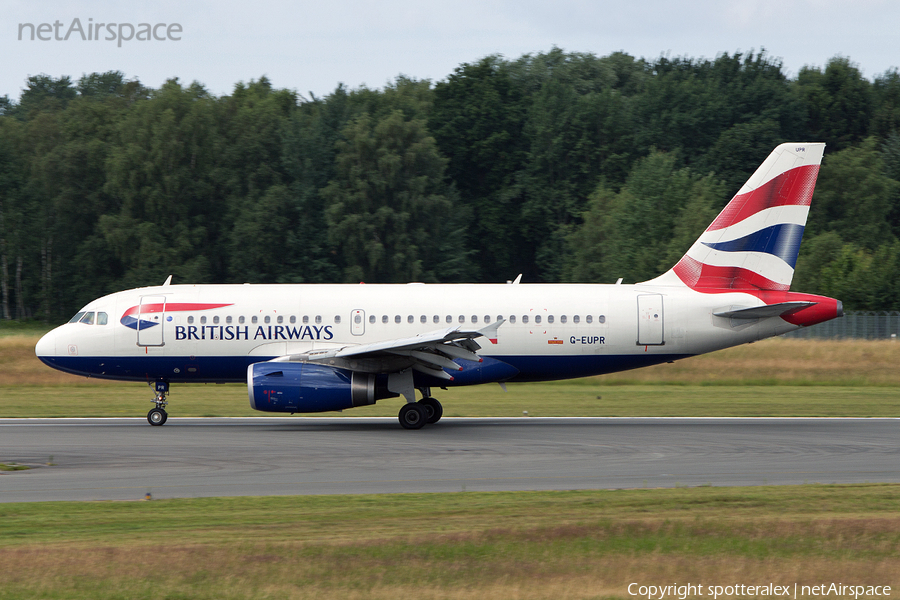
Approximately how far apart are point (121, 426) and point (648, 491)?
14.0 metres

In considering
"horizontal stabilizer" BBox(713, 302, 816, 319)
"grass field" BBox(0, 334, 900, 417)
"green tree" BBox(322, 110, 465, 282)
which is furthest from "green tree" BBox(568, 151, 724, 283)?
"horizontal stabilizer" BBox(713, 302, 816, 319)

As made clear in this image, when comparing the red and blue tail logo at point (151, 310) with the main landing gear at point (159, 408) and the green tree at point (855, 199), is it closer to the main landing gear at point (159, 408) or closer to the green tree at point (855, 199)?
the main landing gear at point (159, 408)

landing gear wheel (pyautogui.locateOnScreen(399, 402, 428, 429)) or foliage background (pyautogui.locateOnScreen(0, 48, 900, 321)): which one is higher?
foliage background (pyautogui.locateOnScreen(0, 48, 900, 321))

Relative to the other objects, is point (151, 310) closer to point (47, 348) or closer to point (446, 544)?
point (47, 348)

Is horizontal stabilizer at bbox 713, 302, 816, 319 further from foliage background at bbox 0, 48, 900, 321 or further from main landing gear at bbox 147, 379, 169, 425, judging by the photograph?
foliage background at bbox 0, 48, 900, 321

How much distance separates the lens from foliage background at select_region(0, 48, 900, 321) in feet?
209

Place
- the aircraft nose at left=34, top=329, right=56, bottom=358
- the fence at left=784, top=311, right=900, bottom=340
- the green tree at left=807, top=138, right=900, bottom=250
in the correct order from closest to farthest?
the aircraft nose at left=34, top=329, right=56, bottom=358, the fence at left=784, top=311, right=900, bottom=340, the green tree at left=807, top=138, right=900, bottom=250

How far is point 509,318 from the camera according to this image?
76.1 ft

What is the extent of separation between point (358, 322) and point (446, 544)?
13404 mm

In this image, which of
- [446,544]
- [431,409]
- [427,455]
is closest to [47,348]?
[431,409]

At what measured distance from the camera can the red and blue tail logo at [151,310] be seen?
2364 centimetres

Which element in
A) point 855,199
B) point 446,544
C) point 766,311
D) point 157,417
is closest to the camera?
point 446,544

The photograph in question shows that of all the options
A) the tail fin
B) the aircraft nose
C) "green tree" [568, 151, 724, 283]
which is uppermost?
"green tree" [568, 151, 724, 283]

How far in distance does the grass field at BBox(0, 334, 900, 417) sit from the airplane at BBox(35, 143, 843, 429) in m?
2.66
